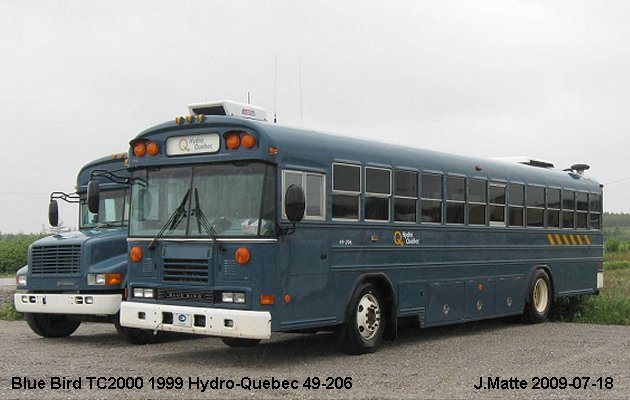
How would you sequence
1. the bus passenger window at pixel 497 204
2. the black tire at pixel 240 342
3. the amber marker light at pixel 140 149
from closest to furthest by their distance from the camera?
the amber marker light at pixel 140 149, the black tire at pixel 240 342, the bus passenger window at pixel 497 204

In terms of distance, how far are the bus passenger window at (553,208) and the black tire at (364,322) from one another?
5.98 metres

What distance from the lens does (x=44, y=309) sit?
13375 mm

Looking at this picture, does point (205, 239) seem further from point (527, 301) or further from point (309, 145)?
point (527, 301)

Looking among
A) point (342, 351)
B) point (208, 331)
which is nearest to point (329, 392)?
point (208, 331)

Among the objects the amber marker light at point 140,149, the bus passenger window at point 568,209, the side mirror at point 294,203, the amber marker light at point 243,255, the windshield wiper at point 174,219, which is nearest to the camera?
the side mirror at point 294,203

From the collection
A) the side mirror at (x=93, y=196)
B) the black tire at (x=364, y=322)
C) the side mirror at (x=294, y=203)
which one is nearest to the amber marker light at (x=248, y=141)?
the side mirror at (x=294, y=203)

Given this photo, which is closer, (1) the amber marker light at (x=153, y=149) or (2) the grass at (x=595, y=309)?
(1) the amber marker light at (x=153, y=149)

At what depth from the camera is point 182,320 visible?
10656mm

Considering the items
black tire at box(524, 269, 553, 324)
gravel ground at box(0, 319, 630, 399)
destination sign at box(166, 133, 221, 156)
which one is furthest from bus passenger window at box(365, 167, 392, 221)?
→ black tire at box(524, 269, 553, 324)

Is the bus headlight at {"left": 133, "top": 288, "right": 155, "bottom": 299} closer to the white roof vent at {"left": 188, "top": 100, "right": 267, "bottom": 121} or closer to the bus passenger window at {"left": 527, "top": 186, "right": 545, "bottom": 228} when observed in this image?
the white roof vent at {"left": 188, "top": 100, "right": 267, "bottom": 121}

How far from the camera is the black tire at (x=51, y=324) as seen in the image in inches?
556

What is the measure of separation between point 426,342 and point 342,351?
225cm

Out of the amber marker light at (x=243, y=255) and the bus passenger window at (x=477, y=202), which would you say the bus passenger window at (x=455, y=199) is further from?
the amber marker light at (x=243, y=255)

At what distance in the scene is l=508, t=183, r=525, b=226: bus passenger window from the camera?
15727mm
